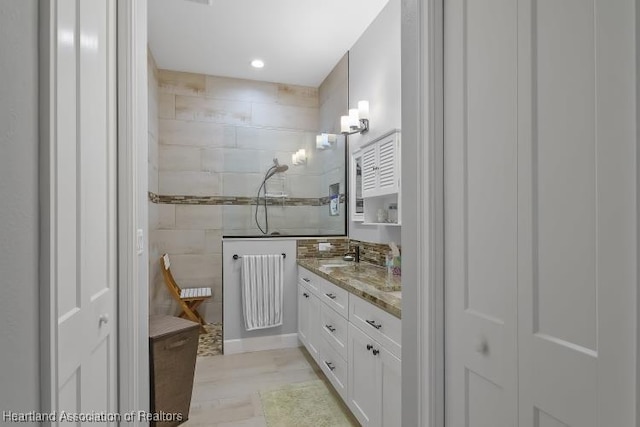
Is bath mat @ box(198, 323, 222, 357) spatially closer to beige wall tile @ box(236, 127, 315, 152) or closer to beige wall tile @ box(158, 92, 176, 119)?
beige wall tile @ box(236, 127, 315, 152)

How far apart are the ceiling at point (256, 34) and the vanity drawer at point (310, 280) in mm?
2114

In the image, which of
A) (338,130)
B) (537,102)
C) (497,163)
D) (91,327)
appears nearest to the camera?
(537,102)

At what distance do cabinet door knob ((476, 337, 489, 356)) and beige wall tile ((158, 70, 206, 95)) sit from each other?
3923 millimetres

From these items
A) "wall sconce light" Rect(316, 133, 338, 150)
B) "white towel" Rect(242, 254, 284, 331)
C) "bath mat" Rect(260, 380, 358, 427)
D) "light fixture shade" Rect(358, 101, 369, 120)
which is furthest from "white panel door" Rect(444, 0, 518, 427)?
"wall sconce light" Rect(316, 133, 338, 150)

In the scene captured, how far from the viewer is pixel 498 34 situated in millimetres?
914

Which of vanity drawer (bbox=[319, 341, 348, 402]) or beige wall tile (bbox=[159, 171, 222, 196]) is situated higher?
beige wall tile (bbox=[159, 171, 222, 196])

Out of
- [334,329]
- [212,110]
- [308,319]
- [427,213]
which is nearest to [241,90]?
[212,110]

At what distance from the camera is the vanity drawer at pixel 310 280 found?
275cm

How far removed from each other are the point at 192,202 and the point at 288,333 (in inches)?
71.4

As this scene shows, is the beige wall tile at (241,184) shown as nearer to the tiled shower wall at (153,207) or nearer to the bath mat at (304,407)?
the tiled shower wall at (153,207)

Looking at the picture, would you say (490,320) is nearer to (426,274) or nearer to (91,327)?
(426,274)

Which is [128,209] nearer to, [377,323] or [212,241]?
[377,323]

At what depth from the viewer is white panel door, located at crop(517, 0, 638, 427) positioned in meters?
0.62
